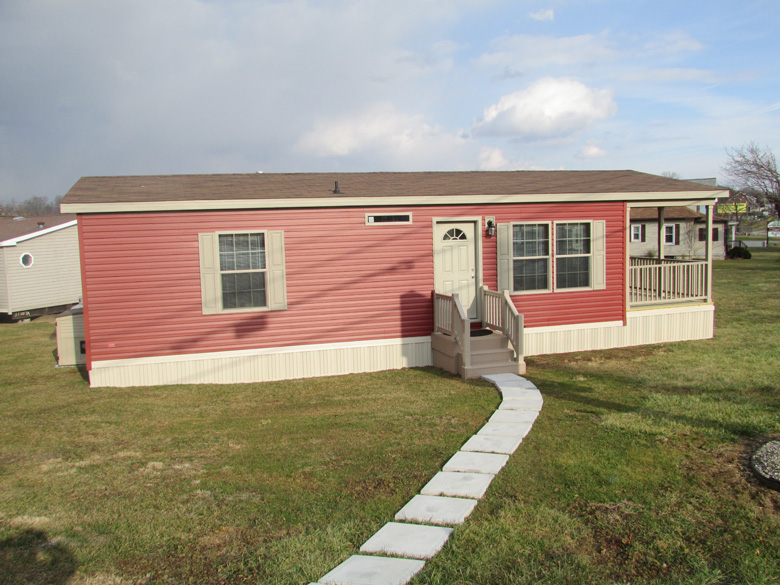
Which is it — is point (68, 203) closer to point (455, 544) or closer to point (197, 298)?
point (197, 298)

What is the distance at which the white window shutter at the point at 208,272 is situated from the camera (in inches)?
337

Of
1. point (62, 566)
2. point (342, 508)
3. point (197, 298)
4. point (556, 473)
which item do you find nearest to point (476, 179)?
point (197, 298)

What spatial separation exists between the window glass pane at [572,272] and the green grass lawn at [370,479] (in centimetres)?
211

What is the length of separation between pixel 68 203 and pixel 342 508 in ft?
20.4

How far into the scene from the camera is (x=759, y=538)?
12.3ft

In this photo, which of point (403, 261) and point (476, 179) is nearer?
point (403, 261)

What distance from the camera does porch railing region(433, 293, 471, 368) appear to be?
846 cm

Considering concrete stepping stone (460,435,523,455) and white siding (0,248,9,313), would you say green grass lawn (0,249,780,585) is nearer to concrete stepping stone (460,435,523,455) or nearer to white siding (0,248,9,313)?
concrete stepping stone (460,435,523,455)

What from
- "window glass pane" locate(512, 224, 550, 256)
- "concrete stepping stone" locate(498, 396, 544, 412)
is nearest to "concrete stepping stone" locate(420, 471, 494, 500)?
"concrete stepping stone" locate(498, 396, 544, 412)

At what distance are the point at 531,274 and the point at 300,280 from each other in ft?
13.0

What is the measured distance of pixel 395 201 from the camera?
918cm

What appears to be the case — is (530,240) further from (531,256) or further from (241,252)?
(241,252)

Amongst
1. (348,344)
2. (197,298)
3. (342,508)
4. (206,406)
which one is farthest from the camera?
(348,344)

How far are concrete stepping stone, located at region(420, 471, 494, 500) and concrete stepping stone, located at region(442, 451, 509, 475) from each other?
0.09 metres
